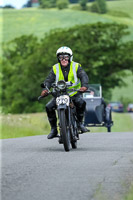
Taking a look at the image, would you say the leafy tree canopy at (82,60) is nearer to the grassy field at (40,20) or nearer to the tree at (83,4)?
the grassy field at (40,20)

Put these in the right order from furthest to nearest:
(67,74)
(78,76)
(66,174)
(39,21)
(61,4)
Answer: (61,4), (39,21), (78,76), (67,74), (66,174)

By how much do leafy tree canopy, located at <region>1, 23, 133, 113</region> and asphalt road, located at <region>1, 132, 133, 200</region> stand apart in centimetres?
5405

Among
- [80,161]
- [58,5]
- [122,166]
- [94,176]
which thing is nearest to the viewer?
[94,176]

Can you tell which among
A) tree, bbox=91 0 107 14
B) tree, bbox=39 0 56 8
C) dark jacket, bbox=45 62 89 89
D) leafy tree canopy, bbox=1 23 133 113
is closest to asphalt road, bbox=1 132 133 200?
dark jacket, bbox=45 62 89 89

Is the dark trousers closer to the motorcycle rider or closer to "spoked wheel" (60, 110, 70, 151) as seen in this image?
the motorcycle rider

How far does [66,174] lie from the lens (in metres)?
7.07

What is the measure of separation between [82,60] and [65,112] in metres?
54.0

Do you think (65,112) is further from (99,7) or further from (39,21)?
(99,7)

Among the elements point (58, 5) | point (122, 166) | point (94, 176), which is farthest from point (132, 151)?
point (58, 5)

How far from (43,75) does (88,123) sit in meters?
48.6

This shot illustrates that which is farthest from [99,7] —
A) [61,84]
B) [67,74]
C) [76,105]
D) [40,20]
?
[61,84]

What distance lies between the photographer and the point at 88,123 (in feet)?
67.9

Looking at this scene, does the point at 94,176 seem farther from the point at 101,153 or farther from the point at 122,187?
the point at 101,153

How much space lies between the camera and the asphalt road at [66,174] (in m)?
5.69
